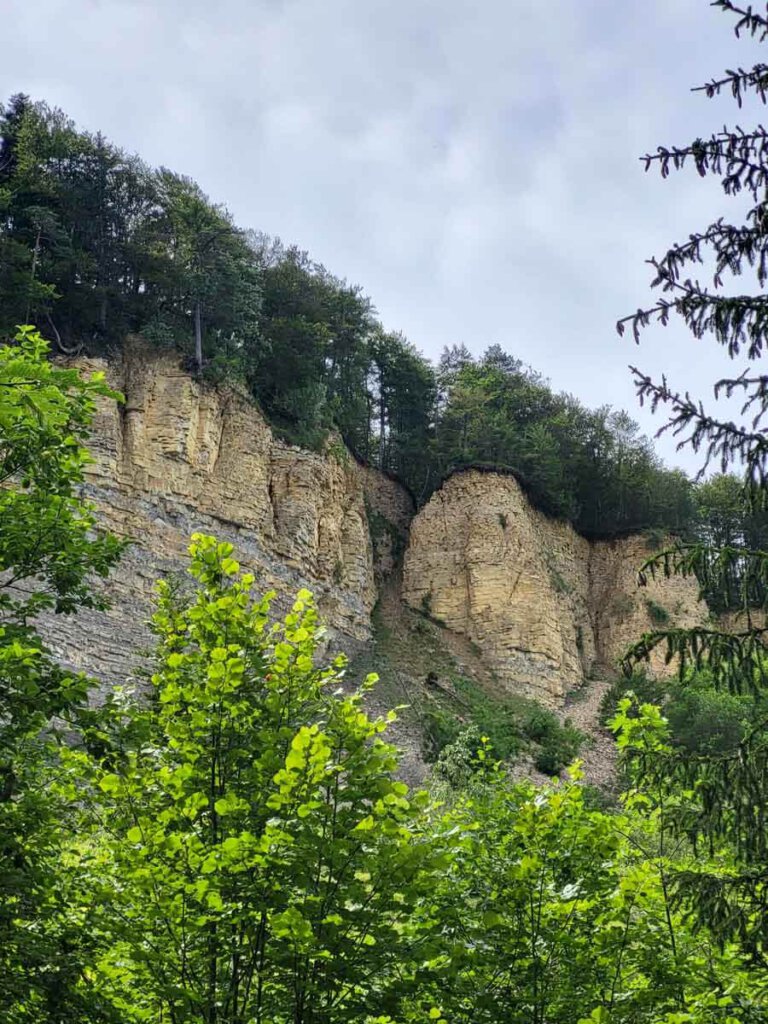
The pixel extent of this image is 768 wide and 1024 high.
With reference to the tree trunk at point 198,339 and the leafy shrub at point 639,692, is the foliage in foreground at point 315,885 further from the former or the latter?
the tree trunk at point 198,339

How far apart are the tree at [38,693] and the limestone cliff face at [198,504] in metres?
20.1

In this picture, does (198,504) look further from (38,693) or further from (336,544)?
(38,693)

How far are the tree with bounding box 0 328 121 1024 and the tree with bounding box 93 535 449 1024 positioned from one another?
1.24 ft

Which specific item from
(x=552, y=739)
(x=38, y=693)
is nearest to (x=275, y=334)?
(x=552, y=739)

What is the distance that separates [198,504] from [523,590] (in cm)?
1819

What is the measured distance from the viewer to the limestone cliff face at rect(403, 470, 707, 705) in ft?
147

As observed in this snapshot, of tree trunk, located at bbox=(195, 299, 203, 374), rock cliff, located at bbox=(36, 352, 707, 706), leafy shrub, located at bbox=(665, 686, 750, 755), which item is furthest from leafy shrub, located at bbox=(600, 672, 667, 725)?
tree trunk, located at bbox=(195, 299, 203, 374)

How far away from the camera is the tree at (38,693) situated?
5.36 metres

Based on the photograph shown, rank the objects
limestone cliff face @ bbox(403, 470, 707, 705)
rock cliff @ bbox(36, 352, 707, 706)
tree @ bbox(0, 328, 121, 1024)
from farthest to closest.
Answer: limestone cliff face @ bbox(403, 470, 707, 705)
rock cliff @ bbox(36, 352, 707, 706)
tree @ bbox(0, 328, 121, 1024)

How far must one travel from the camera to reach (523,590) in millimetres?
46281

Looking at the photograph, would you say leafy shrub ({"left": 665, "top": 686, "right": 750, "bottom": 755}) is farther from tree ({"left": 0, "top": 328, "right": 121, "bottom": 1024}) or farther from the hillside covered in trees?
tree ({"left": 0, "top": 328, "right": 121, "bottom": 1024})

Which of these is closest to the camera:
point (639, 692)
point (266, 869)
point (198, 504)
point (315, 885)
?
point (315, 885)

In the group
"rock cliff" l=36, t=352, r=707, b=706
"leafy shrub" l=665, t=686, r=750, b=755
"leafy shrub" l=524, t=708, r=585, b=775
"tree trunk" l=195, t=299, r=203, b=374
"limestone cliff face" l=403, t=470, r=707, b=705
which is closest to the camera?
"leafy shrub" l=665, t=686, r=750, b=755

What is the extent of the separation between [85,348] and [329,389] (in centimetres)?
1472
